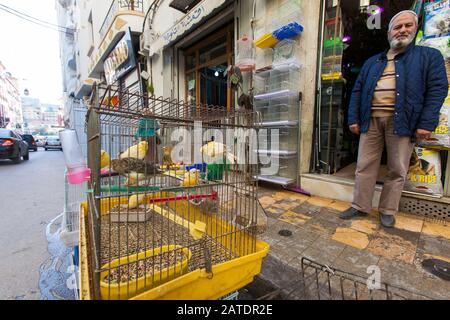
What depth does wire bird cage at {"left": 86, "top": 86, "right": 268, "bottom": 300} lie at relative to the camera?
3.36ft

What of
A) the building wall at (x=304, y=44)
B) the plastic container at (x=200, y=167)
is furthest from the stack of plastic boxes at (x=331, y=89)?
the plastic container at (x=200, y=167)

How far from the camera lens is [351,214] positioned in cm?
213

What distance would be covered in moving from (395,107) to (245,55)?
246 centimetres

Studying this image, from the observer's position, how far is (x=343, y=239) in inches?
68.0

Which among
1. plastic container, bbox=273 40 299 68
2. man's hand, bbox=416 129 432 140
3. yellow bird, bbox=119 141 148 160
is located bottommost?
yellow bird, bbox=119 141 148 160

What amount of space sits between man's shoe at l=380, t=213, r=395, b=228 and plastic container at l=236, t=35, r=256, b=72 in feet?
8.72

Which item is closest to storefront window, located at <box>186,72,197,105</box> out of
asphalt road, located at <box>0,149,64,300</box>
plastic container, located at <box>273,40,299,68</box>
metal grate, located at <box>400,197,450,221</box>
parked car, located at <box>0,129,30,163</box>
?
plastic container, located at <box>273,40,299,68</box>

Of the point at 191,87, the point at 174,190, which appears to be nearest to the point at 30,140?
the point at 191,87

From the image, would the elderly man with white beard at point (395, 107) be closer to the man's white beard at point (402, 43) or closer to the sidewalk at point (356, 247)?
the man's white beard at point (402, 43)

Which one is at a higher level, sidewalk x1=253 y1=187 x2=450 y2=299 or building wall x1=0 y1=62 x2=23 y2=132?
building wall x1=0 y1=62 x2=23 y2=132

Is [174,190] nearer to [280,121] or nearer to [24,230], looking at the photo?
[280,121]

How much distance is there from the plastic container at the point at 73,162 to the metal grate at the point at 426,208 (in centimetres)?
284

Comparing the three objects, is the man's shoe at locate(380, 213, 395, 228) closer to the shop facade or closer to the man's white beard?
the shop facade
